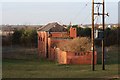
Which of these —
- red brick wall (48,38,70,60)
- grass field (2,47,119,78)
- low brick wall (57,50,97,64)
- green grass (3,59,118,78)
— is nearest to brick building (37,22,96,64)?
red brick wall (48,38,70,60)

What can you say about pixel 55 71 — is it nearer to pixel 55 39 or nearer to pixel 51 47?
pixel 51 47

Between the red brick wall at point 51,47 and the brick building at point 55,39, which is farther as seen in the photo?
the red brick wall at point 51,47

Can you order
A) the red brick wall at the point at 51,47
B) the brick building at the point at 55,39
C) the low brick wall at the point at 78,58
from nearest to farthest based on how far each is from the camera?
the low brick wall at the point at 78,58
the brick building at the point at 55,39
the red brick wall at the point at 51,47

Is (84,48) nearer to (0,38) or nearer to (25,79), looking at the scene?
(25,79)

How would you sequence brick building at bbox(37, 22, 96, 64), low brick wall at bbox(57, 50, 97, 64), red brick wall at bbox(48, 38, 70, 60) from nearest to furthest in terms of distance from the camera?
low brick wall at bbox(57, 50, 97, 64), brick building at bbox(37, 22, 96, 64), red brick wall at bbox(48, 38, 70, 60)

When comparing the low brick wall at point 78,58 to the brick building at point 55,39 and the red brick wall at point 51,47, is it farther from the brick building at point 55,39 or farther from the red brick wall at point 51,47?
the red brick wall at point 51,47

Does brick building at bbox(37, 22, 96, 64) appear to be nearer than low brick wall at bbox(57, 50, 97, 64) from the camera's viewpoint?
No

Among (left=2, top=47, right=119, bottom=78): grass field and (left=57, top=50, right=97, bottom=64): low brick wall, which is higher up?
(left=57, top=50, right=97, bottom=64): low brick wall

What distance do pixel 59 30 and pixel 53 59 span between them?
13.1 m

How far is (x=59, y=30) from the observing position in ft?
206

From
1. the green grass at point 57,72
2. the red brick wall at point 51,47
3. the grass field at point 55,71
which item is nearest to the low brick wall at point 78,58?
the grass field at point 55,71

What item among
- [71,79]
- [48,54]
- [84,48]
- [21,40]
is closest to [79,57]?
[84,48]

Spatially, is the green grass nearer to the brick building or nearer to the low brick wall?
the low brick wall

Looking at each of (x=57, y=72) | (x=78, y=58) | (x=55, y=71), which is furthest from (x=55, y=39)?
(x=57, y=72)
